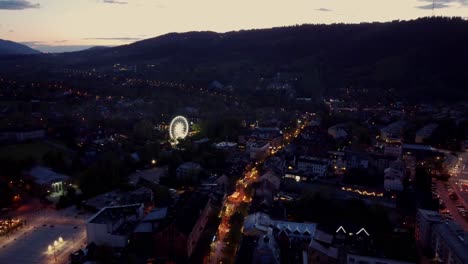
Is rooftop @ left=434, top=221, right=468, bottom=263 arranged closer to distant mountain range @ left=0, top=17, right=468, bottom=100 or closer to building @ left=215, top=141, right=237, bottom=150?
building @ left=215, top=141, right=237, bottom=150

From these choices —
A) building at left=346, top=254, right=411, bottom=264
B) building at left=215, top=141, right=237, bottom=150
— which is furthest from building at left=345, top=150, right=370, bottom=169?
building at left=346, top=254, right=411, bottom=264

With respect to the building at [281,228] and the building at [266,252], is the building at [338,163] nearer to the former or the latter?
the building at [281,228]

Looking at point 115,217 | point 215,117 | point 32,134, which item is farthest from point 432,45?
point 115,217

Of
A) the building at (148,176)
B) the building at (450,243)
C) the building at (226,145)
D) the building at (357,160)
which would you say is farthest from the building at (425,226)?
the building at (226,145)

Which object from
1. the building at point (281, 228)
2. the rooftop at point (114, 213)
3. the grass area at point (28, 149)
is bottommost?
the building at point (281, 228)

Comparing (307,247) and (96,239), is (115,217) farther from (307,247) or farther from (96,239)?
(307,247)

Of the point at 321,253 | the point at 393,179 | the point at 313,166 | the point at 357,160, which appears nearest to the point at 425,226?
the point at 321,253
